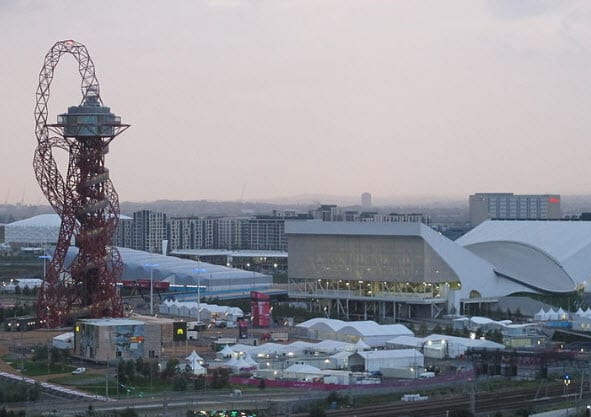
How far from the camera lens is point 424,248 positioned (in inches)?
2117

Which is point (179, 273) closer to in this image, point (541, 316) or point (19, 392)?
point (541, 316)

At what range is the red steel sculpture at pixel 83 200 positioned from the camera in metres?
44.1

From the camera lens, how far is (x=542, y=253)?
59406mm

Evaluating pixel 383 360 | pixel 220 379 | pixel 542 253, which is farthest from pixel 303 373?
pixel 542 253

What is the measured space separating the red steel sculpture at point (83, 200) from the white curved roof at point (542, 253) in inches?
785

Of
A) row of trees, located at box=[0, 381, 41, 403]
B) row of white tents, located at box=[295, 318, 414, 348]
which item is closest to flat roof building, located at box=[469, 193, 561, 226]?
row of white tents, located at box=[295, 318, 414, 348]

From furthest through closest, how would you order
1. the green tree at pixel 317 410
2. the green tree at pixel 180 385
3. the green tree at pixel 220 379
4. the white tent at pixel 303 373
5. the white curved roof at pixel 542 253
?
the white curved roof at pixel 542 253 → the white tent at pixel 303 373 → the green tree at pixel 220 379 → the green tree at pixel 180 385 → the green tree at pixel 317 410

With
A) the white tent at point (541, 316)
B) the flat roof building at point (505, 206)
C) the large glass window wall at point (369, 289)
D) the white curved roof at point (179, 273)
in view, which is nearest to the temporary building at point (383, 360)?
the white tent at point (541, 316)

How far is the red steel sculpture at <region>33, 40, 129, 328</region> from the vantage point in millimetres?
44062

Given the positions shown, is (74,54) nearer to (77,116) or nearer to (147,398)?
(77,116)

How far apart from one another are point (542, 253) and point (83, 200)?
78.1 feet

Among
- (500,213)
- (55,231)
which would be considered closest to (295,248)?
(55,231)

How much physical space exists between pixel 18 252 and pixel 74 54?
64643mm

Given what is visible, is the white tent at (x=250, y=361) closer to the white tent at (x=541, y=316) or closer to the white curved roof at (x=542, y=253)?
the white tent at (x=541, y=316)
